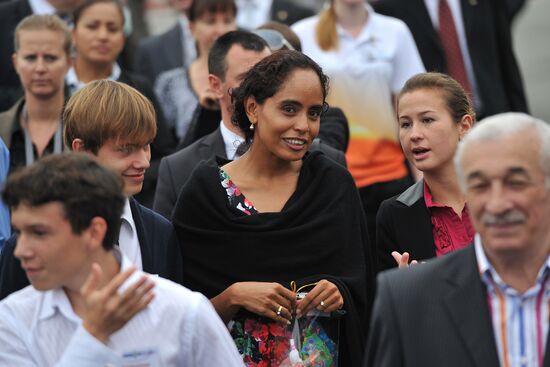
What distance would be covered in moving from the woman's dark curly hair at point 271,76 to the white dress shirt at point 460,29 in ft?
13.5

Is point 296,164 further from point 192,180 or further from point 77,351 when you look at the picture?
point 77,351

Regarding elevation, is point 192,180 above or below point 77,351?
above

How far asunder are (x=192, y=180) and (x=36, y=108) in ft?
8.18

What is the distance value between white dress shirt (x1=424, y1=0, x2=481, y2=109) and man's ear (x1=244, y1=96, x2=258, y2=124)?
420cm

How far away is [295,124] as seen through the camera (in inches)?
255

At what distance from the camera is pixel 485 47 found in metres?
10.6

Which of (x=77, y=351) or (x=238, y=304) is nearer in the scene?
(x=77, y=351)

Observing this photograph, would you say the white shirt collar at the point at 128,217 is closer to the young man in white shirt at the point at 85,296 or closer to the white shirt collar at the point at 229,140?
the young man in white shirt at the point at 85,296

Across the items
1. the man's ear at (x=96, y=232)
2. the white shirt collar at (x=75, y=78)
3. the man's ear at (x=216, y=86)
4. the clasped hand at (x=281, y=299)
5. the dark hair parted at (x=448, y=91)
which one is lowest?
the clasped hand at (x=281, y=299)

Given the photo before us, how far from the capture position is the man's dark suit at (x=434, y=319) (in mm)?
4699

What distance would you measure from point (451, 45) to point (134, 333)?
6209mm

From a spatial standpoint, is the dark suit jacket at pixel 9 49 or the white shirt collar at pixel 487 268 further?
the dark suit jacket at pixel 9 49

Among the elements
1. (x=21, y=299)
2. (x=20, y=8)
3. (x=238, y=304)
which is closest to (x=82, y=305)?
(x=21, y=299)

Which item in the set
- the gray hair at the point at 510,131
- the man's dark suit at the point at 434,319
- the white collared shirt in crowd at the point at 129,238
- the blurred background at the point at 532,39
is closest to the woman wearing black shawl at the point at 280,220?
the white collared shirt in crowd at the point at 129,238
